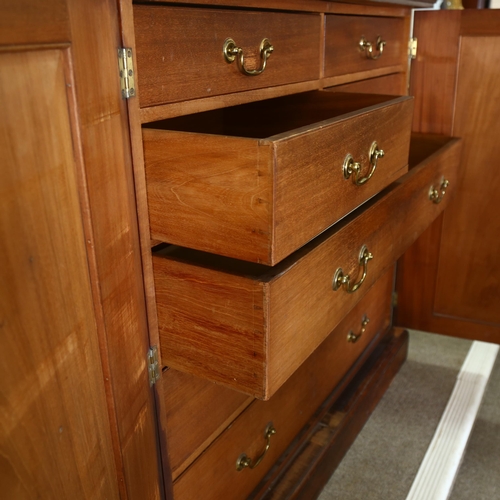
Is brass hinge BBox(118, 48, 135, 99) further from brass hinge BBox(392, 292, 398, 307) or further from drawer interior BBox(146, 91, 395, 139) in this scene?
brass hinge BBox(392, 292, 398, 307)

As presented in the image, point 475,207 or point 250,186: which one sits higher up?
point 250,186

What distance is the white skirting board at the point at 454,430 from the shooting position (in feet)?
3.95

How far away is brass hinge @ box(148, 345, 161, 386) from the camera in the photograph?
0.69m

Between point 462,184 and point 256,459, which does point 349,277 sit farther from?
point 462,184

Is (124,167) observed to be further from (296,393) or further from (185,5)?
(296,393)

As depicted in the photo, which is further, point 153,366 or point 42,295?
point 153,366

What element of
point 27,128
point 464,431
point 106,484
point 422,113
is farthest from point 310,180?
point 464,431

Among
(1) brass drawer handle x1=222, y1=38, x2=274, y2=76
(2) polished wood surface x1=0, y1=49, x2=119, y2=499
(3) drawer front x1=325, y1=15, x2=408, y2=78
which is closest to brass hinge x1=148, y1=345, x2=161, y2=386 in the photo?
(2) polished wood surface x1=0, y1=49, x2=119, y2=499

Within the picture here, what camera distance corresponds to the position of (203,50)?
0.66 metres

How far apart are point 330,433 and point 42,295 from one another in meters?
0.84

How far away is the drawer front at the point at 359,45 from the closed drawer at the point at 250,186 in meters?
0.27

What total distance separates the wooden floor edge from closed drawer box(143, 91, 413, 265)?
21.9 inches

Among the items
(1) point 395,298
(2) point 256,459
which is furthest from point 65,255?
(1) point 395,298

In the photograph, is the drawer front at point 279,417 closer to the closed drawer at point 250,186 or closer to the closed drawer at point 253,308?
the closed drawer at point 253,308
